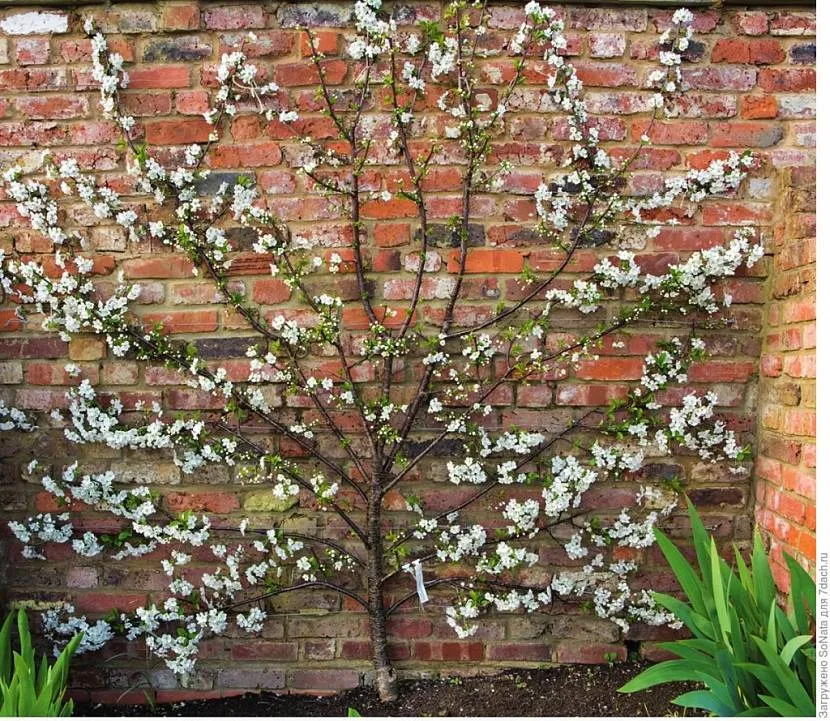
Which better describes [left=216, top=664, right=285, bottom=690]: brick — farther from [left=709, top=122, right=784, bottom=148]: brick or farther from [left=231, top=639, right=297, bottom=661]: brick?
[left=709, top=122, right=784, bottom=148]: brick

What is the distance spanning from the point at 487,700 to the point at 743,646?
875 mm

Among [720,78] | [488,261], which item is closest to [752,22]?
[720,78]

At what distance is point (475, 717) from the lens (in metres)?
2.31

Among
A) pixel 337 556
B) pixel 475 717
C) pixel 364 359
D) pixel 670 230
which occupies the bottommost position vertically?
pixel 475 717

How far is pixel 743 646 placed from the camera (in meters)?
1.89

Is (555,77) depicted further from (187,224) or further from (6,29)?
(6,29)

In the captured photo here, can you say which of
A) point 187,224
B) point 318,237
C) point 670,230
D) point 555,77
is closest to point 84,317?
point 187,224

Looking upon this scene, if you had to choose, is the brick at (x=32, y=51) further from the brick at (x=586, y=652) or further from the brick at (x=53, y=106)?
the brick at (x=586, y=652)

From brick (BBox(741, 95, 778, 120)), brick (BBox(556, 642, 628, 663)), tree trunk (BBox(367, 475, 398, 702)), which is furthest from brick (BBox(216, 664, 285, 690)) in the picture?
brick (BBox(741, 95, 778, 120))

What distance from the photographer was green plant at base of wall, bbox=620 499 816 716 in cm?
176

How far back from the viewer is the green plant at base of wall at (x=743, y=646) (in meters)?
1.76

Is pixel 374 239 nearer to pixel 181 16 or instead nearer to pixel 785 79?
pixel 181 16

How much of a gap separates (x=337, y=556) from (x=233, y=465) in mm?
472

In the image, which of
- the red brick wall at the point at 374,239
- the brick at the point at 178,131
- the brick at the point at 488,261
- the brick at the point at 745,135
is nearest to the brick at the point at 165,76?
the red brick wall at the point at 374,239
